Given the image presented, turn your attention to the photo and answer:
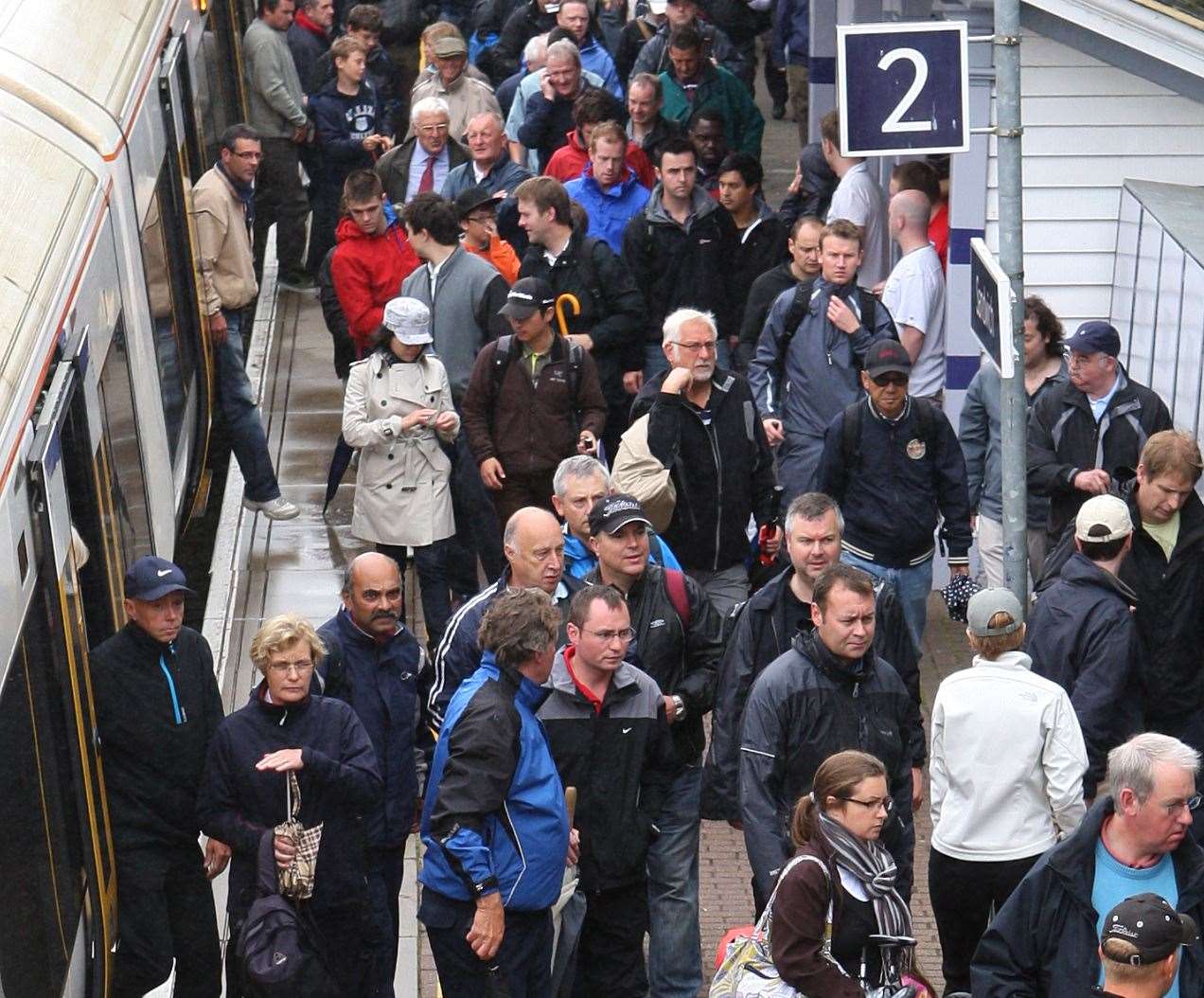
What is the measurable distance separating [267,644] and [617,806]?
3.80ft

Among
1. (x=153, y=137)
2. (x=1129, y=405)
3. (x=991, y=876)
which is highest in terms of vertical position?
(x=153, y=137)

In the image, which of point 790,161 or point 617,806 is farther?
point 790,161

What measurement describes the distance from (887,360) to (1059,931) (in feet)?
11.6

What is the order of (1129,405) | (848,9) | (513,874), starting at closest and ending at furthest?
1. (513,874)
2. (1129,405)
3. (848,9)

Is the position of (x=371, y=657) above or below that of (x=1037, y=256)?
below

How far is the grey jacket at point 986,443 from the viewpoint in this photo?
9.09 m

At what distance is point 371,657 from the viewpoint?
22.5ft

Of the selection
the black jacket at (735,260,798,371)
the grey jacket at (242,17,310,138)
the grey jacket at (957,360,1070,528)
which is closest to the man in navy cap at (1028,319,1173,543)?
the grey jacket at (957,360,1070,528)

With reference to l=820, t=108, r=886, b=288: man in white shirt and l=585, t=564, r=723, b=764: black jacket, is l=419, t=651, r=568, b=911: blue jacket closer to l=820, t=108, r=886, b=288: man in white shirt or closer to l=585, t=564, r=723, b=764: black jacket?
l=585, t=564, r=723, b=764: black jacket

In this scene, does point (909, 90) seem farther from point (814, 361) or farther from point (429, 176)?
point (429, 176)

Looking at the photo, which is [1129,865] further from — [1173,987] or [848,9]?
[848,9]

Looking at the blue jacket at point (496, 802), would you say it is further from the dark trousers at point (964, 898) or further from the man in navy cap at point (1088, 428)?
the man in navy cap at point (1088, 428)

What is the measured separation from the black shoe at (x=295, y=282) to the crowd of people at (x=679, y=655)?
12.8ft

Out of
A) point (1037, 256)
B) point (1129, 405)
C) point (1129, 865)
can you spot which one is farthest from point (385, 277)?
point (1129, 865)
